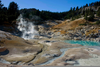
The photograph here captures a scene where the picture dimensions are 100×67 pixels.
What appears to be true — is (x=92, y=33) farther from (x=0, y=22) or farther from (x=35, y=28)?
(x=0, y=22)

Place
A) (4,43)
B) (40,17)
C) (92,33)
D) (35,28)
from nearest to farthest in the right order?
(4,43) < (92,33) < (35,28) < (40,17)

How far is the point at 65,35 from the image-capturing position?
32.9 meters

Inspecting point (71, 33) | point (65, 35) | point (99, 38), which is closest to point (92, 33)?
point (99, 38)

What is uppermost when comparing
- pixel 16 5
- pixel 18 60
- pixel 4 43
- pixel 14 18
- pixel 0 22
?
pixel 16 5

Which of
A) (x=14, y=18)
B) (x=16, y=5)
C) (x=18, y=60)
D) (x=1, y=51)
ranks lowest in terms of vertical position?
(x=18, y=60)

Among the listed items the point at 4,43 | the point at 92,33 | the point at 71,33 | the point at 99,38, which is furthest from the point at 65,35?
the point at 4,43

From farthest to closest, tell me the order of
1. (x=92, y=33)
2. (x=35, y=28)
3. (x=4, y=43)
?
(x=35, y=28), (x=92, y=33), (x=4, y=43)

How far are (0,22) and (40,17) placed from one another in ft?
92.2

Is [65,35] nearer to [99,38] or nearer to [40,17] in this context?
[99,38]

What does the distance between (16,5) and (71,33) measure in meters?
45.1

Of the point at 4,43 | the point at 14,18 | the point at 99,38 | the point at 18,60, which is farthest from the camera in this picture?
the point at 14,18

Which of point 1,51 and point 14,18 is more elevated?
point 14,18

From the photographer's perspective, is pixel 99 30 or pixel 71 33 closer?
pixel 99 30

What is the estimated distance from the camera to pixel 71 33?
108 feet
